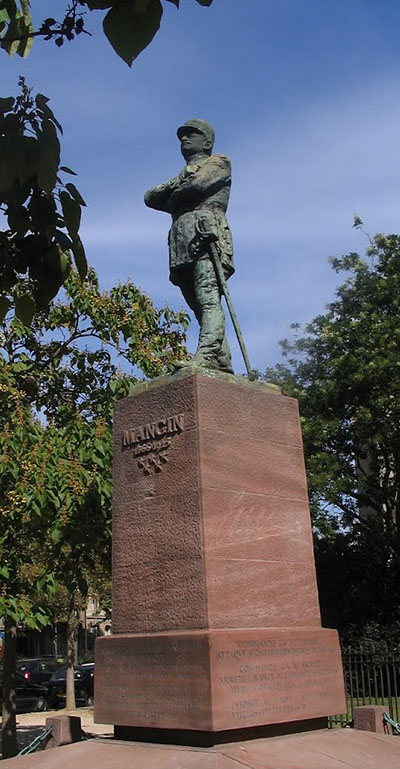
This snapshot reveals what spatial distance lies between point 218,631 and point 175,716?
699 millimetres

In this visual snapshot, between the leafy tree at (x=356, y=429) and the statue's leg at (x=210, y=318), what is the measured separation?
14.4 meters

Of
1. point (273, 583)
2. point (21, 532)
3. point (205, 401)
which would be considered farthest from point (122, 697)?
point (21, 532)

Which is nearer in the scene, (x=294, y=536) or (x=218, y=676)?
(x=218, y=676)

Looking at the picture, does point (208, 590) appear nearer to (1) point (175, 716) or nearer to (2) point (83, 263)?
(1) point (175, 716)

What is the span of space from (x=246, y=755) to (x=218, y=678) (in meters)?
0.55

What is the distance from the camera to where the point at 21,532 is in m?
13.3

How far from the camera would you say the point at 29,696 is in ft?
95.1

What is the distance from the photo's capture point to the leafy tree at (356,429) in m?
22.2

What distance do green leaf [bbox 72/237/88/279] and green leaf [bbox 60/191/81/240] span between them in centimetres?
16

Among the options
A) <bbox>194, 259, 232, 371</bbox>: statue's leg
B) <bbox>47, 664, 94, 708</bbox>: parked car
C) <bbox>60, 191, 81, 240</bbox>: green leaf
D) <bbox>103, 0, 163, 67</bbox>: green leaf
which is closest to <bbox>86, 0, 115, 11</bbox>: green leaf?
<bbox>103, 0, 163, 67</bbox>: green leaf

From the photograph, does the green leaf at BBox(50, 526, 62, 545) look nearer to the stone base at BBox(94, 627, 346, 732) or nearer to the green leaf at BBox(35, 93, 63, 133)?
the stone base at BBox(94, 627, 346, 732)

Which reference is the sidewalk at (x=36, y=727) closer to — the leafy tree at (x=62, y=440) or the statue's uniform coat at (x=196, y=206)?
the leafy tree at (x=62, y=440)

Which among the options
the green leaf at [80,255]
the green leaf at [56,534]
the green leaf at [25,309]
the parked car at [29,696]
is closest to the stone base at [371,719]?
the green leaf at [56,534]

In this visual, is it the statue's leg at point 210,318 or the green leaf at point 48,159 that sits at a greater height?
the statue's leg at point 210,318
